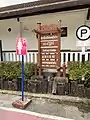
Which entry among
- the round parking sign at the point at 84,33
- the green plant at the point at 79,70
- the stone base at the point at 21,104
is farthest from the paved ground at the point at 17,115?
the round parking sign at the point at 84,33

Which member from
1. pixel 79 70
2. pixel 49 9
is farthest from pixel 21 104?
pixel 49 9

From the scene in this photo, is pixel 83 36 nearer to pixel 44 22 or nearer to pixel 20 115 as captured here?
pixel 44 22

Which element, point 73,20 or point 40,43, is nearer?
point 40,43

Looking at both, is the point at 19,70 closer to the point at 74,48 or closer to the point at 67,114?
the point at 67,114

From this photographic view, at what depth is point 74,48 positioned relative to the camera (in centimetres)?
734

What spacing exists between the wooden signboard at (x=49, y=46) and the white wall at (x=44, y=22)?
176cm

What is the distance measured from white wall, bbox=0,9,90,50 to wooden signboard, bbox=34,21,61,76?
5.78ft

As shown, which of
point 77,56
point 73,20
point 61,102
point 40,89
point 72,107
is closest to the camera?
point 72,107

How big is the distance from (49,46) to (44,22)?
276 centimetres

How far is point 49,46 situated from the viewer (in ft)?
17.5

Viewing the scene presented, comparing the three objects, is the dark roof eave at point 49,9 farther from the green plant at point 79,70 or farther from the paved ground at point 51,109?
the paved ground at point 51,109

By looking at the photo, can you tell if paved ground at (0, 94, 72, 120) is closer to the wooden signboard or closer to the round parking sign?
the wooden signboard

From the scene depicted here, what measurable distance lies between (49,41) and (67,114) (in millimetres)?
2666

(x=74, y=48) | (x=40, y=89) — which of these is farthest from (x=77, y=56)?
(x=40, y=89)
